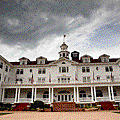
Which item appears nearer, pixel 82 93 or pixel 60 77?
pixel 82 93

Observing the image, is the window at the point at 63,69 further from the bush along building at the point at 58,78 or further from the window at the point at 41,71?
the window at the point at 41,71

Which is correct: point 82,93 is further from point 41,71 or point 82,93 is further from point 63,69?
point 41,71

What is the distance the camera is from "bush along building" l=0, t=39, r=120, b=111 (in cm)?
3203

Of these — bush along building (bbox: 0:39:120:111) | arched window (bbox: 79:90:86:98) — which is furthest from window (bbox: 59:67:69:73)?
A: arched window (bbox: 79:90:86:98)

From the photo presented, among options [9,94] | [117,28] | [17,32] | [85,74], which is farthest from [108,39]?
[9,94]

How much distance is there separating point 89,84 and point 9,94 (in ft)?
68.7

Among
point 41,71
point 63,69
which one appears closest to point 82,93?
point 63,69

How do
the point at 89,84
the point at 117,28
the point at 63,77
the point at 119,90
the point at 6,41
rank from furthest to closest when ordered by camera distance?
the point at 63,77 → the point at 119,90 → the point at 89,84 → the point at 6,41 → the point at 117,28

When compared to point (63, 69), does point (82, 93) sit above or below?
below

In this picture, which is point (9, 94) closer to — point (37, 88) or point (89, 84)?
point (37, 88)

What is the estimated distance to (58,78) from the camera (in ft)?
117

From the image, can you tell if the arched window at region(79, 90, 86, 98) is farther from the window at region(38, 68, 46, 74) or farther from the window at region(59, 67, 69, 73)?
the window at region(38, 68, 46, 74)

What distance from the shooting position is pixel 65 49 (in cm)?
4169

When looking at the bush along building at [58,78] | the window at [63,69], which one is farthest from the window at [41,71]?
the window at [63,69]
